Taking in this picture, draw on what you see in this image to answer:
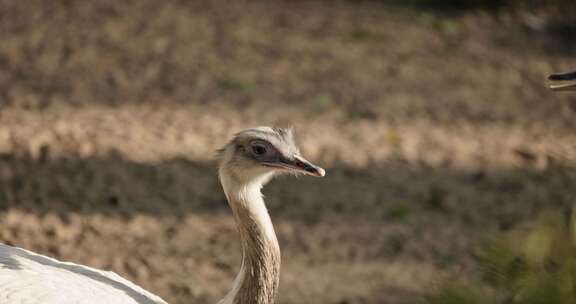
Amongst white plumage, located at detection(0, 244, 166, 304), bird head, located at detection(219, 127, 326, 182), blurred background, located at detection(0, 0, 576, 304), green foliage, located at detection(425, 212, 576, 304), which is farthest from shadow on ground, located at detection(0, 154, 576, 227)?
green foliage, located at detection(425, 212, 576, 304)

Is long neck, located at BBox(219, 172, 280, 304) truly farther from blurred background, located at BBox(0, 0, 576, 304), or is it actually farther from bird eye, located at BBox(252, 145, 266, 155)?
blurred background, located at BBox(0, 0, 576, 304)

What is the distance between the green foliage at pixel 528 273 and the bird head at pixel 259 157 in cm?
120

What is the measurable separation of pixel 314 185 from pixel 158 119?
49.0 inches

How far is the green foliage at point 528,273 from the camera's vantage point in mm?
2764

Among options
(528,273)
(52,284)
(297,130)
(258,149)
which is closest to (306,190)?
(297,130)

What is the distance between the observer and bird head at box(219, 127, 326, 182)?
3973 mm

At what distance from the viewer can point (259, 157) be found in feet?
13.1

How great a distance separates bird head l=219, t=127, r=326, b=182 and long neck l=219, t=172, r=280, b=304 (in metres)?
0.07

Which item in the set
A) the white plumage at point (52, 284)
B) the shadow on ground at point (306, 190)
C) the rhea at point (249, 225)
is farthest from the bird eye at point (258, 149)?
the shadow on ground at point (306, 190)

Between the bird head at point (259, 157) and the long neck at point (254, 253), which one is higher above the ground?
the bird head at point (259, 157)

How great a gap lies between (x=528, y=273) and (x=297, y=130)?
3907mm

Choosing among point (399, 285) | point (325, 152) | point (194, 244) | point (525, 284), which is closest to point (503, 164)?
point (325, 152)

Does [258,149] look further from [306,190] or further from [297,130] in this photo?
[297,130]

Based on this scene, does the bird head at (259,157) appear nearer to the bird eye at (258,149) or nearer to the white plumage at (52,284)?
the bird eye at (258,149)
